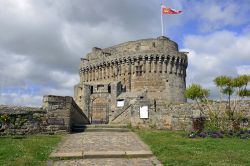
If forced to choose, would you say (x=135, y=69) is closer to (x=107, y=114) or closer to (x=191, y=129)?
(x=107, y=114)

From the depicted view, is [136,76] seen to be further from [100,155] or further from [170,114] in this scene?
[100,155]

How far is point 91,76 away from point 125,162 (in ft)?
133

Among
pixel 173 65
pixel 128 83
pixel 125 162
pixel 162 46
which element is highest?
pixel 162 46

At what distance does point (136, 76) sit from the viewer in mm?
42125

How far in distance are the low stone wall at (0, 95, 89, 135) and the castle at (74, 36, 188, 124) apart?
21.4 m

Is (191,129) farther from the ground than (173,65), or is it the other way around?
(173,65)

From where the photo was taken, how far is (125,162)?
8.09 metres

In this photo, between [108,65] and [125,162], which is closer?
[125,162]

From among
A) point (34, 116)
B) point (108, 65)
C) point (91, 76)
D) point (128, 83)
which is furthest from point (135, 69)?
point (34, 116)

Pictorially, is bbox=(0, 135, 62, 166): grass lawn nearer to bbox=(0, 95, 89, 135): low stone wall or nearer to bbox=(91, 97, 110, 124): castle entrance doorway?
bbox=(0, 95, 89, 135): low stone wall

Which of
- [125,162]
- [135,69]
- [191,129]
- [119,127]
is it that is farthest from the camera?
[135,69]

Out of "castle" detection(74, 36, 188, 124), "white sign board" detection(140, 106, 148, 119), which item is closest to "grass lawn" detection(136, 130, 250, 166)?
"white sign board" detection(140, 106, 148, 119)

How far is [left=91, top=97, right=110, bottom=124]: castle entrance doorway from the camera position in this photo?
39.5 meters

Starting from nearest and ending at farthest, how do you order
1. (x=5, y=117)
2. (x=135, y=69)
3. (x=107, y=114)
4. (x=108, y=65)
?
1. (x=5, y=117)
2. (x=107, y=114)
3. (x=135, y=69)
4. (x=108, y=65)
